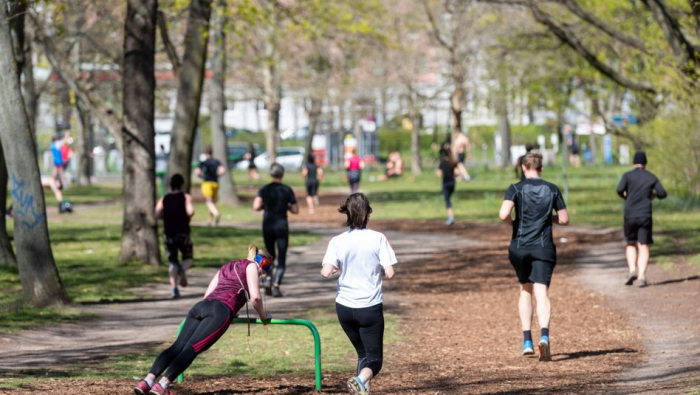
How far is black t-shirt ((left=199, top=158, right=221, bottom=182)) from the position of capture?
26891 mm

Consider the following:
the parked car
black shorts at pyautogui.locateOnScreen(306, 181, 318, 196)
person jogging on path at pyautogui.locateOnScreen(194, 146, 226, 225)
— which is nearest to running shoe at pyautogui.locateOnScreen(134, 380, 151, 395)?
person jogging on path at pyautogui.locateOnScreen(194, 146, 226, 225)

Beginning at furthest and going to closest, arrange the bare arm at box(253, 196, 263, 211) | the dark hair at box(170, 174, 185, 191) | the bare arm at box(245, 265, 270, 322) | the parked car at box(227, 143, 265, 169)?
the parked car at box(227, 143, 265, 169)
the bare arm at box(253, 196, 263, 211)
the dark hair at box(170, 174, 185, 191)
the bare arm at box(245, 265, 270, 322)

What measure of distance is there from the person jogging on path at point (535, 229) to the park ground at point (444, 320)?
0.40 m

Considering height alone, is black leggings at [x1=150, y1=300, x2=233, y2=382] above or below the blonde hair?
below

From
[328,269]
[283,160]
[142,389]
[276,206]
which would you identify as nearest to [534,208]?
[328,269]

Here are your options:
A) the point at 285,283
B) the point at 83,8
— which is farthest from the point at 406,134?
the point at 285,283

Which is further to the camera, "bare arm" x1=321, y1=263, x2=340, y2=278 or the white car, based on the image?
the white car

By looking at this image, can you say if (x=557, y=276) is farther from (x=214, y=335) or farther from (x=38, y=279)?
(x=214, y=335)

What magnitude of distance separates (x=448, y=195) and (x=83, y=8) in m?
17.0

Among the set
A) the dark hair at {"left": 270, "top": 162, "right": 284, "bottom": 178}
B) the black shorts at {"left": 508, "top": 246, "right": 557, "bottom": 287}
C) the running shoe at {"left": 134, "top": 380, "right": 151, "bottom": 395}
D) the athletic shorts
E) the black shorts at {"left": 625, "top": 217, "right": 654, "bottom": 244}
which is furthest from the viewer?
the athletic shorts

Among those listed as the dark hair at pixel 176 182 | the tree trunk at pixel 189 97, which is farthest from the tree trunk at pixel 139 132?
the dark hair at pixel 176 182

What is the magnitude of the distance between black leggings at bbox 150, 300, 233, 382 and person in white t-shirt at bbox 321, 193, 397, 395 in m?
0.75

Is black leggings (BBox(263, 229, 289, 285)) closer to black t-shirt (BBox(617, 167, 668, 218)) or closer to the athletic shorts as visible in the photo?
black t-shirt (BBox(617, 167, 668, 218))

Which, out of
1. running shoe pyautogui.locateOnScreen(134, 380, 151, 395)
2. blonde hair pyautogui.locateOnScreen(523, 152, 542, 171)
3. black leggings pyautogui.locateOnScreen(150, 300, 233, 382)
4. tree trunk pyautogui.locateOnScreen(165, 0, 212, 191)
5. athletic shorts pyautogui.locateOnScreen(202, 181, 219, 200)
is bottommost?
running shoe pyautogui.locateOnScreen(134, 380, 151, 395)
